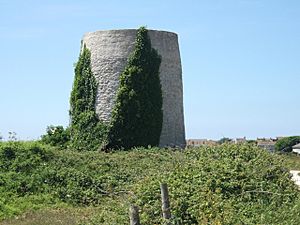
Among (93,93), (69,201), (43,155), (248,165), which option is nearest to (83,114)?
(93,93)

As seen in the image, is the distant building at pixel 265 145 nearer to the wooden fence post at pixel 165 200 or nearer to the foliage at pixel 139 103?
the foliage at pixel 139 103

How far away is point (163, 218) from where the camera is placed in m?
9.82

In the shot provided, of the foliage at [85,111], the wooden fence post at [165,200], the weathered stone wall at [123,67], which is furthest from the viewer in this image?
the weathered stone wall at [123,67]

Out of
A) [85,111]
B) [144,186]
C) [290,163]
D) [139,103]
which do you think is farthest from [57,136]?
[144,186]

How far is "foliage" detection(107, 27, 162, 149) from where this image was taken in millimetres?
24109

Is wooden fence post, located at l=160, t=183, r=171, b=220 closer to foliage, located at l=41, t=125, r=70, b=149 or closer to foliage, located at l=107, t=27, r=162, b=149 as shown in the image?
foliage, located at l=107, t=27, r=162, b=149

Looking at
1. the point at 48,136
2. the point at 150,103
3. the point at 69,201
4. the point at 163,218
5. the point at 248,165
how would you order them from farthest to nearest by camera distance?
the point at 48,136 → the point at 150,103 → the point at 69,201 → the point at 248,165 → the point at 163,218

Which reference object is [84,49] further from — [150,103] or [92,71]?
[150,103]

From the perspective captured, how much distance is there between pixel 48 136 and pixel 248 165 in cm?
1481

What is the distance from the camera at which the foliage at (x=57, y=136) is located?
2620 centimetres

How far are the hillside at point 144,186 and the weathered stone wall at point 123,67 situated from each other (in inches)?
104

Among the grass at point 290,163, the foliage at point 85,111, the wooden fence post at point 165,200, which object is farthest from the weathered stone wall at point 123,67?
the wooden fence post at point 165,200

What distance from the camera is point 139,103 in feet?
79.5

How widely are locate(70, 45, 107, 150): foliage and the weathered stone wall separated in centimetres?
27
